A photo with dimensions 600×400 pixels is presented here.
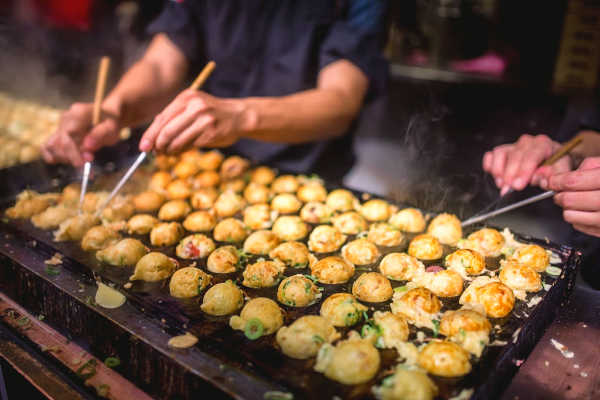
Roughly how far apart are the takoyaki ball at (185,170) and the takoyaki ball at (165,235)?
77 centimetres

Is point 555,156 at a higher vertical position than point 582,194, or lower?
higher

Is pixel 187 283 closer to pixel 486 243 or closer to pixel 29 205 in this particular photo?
pixel 29 205

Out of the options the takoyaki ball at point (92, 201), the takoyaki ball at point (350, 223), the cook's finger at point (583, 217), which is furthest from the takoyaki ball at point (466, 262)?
the takoyaki ball at point (92, 201)

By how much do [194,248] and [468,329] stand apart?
1.19 meters

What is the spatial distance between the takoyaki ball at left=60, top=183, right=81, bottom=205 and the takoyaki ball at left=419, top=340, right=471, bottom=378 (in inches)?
78.1

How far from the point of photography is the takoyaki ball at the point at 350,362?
1.39 meters

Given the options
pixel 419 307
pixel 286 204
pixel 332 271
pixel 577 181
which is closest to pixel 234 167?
pixel 286 204

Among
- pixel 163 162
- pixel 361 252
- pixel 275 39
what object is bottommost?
pixel 361 252

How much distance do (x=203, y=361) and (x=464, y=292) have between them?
99 cm

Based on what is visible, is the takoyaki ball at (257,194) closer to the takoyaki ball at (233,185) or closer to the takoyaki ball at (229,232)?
the takoyaki ball at (233,185)

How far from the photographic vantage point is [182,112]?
Answer: 2.12 metres

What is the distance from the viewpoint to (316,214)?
97.2 inches

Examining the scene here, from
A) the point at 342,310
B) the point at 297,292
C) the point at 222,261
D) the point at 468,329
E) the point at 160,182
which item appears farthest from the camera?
the point at 160,182

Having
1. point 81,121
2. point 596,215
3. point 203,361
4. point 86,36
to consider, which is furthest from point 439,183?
point 86,36
